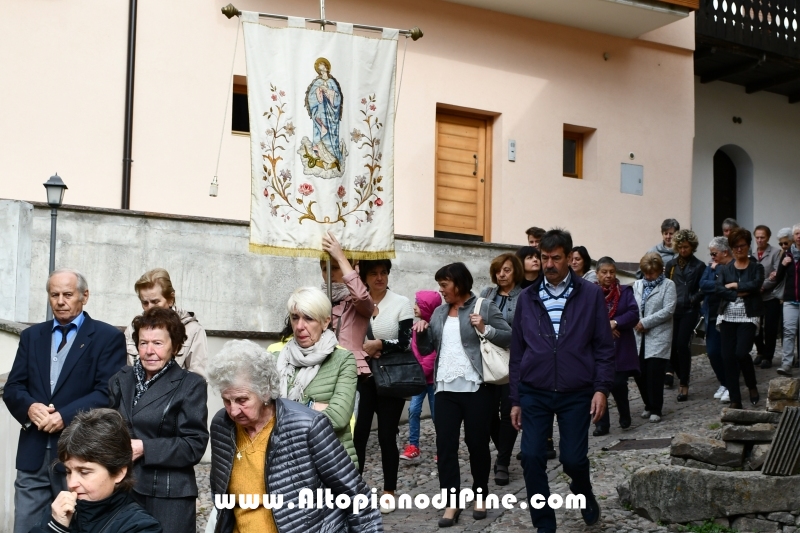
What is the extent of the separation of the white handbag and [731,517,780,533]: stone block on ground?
180 centimetres

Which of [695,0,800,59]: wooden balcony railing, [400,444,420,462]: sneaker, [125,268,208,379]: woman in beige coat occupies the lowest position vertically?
[400,444,420,462]: sneaker

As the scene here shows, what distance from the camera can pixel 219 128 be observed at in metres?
14.2

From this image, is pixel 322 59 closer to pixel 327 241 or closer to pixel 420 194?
pixel 327 241

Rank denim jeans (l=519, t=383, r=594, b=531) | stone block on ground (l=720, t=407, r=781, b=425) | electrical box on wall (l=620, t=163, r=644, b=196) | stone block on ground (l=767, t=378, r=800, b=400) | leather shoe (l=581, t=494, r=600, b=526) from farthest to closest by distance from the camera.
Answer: electrical box on wall (l=620, t=163, r=644, b=196) < stone block on ground (l=767, t=378, r=800, b=400) < stone block on ground (l=720, t=407, r=781, b=425) < leather shoe (l=581, t=494, r=600, b=526) < denim jeans (l=519, t=383, r=594, b=531)

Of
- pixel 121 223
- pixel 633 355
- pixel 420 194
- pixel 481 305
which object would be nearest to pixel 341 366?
pixel 481 305

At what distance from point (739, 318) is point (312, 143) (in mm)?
5361

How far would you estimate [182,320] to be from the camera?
6.86 meters

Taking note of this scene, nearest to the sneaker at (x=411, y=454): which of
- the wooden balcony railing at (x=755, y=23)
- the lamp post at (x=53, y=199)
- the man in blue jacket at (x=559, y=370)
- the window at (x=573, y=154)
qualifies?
the man in blue jacket at (x=559, y=370)

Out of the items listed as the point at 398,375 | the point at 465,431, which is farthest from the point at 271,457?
the point at 465,431

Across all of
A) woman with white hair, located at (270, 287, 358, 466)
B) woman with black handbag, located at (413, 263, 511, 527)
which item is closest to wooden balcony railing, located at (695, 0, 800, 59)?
woman with black handbag, located at (413, 263, 511, 527)

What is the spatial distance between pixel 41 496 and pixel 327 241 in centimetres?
252

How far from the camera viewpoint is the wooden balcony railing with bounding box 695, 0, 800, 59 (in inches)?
735

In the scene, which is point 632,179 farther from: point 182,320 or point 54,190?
point 182,320

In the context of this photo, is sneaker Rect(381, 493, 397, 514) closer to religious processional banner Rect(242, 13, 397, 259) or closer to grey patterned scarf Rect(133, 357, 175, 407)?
religious processional banner Rect(242, 13, 397, 259)
